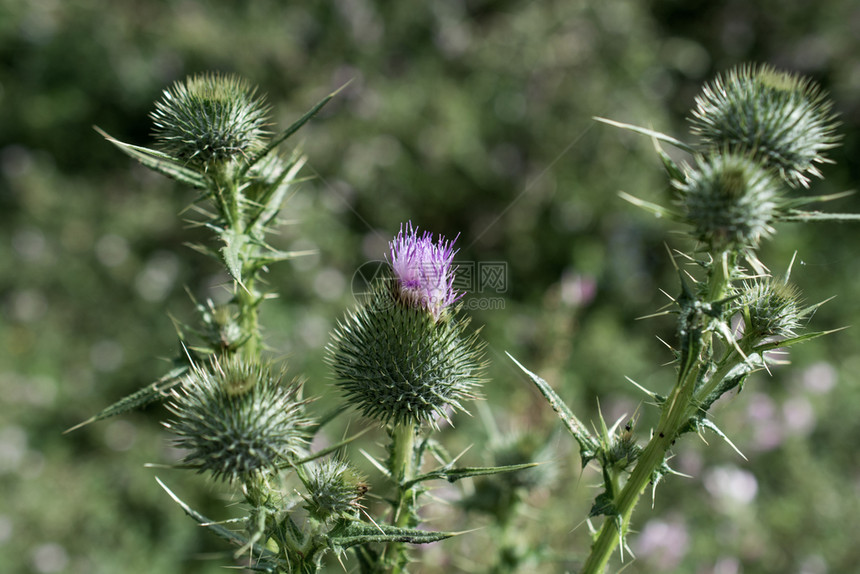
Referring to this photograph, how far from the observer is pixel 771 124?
1.88 m

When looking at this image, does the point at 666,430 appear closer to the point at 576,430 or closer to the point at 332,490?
the point at 576,430

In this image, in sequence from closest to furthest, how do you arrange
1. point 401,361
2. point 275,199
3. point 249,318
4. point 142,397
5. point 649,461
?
point 649,461 → point 142,397 → point 401,361 → point 249,318 → point 275,199

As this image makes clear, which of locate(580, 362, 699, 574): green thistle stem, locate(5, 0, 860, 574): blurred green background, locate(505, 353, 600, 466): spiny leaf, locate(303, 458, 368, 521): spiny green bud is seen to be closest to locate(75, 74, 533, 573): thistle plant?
locate(303, 458, 368, 521): spiny green bud

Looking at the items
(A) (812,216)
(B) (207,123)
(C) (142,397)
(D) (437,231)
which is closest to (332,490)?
(C) (142,397)

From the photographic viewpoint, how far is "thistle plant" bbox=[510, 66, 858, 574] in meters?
1.66

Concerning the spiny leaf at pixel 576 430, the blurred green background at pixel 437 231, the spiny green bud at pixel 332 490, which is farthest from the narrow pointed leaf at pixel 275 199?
the blurred green background at pixel 437 231

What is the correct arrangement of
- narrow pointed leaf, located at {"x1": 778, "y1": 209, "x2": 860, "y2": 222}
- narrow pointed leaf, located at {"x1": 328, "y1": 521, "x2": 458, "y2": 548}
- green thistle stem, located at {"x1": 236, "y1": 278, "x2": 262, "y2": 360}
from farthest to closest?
green thistle stem, located at {"x1": 236, "y1": 278, "x2": 262, "y2": 360}, narrow pointed leaf, located at {"x1": 778, "y1": 209, "x2": 860, "y2": 222}, narrow pointed leaf, located at {"x1": 328, "y1": 521, "x2": 458, "y2": 548}

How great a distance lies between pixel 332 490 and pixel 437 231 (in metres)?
5.06

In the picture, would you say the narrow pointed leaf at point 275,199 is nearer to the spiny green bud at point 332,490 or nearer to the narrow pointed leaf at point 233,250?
the narrow pointed leaf at point 233,250

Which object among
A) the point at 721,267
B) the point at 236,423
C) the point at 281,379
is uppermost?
the point at 721,267

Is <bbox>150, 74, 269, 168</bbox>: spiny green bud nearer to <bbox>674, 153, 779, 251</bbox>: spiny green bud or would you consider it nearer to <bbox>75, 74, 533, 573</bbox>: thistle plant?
<bbox>75, 74, 533, 573</bbox>: thistle plant

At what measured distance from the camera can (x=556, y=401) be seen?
1845 millimetres

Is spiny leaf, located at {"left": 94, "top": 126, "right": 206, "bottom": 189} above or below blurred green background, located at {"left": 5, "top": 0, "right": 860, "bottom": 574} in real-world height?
below

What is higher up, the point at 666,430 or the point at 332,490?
the point at 666,430
